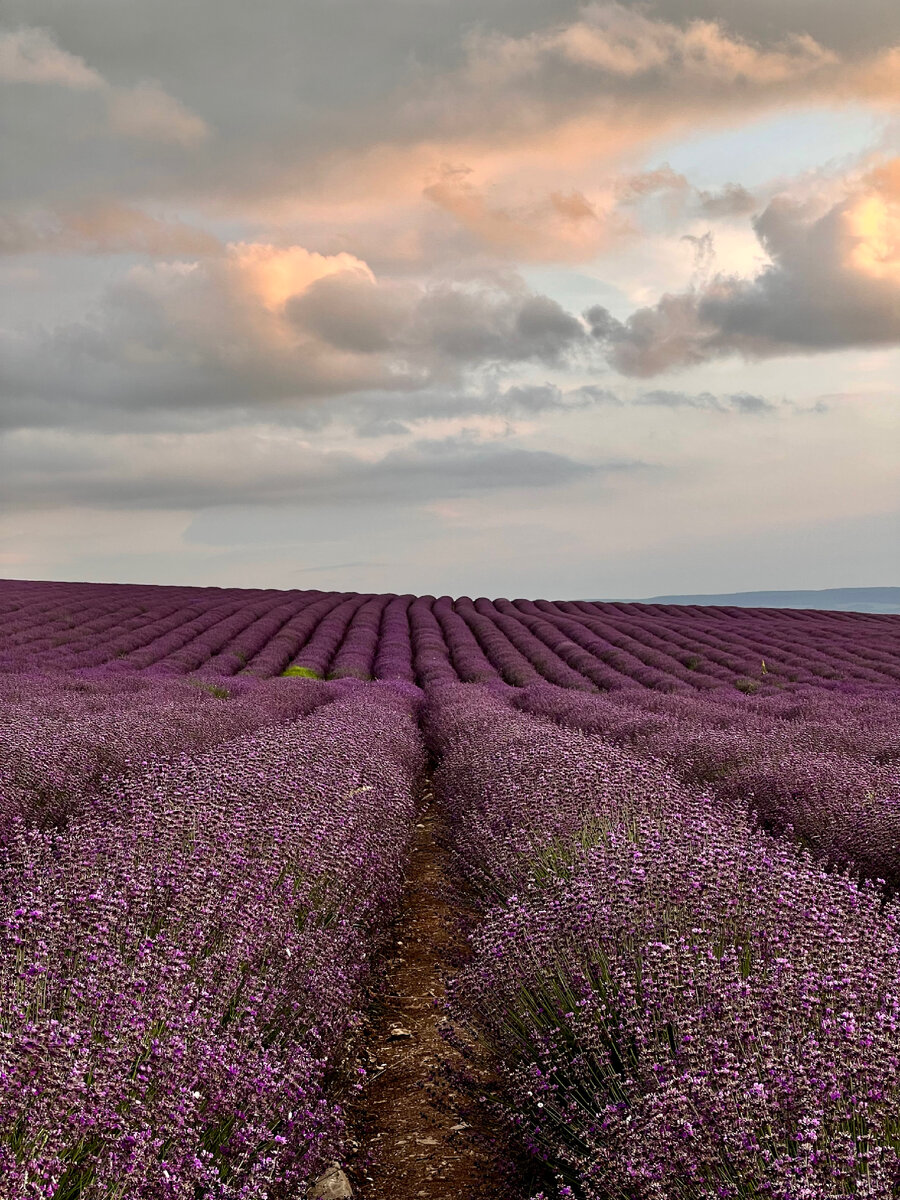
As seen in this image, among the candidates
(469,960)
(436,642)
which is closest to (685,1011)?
(469,960)

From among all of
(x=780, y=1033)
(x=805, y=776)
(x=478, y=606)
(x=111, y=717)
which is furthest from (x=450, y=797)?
(x=478, y=606)

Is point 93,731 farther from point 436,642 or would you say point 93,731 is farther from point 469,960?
point 436,642

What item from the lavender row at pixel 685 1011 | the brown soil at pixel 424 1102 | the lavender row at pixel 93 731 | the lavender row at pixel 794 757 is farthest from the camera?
the lavender row at pixel 93 731

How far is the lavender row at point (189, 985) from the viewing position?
89.6 inches

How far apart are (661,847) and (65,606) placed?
27360 mm

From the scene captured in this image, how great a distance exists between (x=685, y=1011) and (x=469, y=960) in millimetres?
2448

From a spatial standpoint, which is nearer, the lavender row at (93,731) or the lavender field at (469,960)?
the lavender field at (469,960)

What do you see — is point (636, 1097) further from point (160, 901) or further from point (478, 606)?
point (478, 606)

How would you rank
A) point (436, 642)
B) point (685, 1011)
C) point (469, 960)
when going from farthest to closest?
point (436, 642) < point (469, 960) < point (685, 1011)

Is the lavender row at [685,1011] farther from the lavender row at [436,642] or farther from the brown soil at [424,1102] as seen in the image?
the lavender row at [436,642]

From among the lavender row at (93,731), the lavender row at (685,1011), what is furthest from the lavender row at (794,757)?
the lavender row at (93,731)

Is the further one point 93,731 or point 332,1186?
point 93,731

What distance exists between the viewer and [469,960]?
16.7ft

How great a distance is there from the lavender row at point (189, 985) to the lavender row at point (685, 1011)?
716mm
